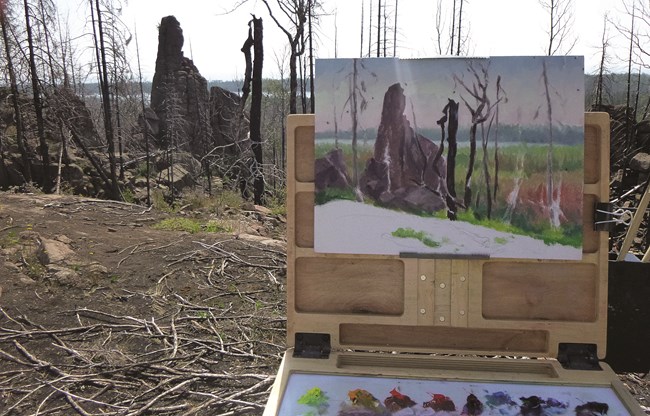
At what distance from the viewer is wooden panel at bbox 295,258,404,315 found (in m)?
2.15

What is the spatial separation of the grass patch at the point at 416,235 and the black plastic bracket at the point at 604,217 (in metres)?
0.57

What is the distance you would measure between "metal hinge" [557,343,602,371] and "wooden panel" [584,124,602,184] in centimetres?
61

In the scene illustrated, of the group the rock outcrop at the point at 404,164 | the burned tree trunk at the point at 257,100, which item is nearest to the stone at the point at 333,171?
the rock outcrop at the point at 404,164

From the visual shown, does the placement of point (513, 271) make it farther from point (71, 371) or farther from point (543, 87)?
point (71, 371)

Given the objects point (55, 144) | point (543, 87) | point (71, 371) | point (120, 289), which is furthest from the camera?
point (55, 144)

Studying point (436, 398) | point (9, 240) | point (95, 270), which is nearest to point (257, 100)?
point (9, 240)

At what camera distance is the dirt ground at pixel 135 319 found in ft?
10.9

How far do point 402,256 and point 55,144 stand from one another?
17.6 metres

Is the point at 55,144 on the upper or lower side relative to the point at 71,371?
A: upper

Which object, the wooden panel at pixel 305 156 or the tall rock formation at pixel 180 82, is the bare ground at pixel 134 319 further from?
the tall rock formation at pixel 180 82

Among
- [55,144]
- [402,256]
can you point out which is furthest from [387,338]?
[55,144]

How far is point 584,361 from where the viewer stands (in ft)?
6.72

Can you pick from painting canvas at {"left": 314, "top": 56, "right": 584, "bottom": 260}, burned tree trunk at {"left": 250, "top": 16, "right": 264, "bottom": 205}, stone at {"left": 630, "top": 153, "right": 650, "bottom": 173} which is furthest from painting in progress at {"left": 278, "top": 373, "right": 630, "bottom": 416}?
stone at {"left": 630, "top": 153, "right": 650, "bottom": 173}

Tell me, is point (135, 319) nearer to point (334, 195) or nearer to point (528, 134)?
point (334, 195)
